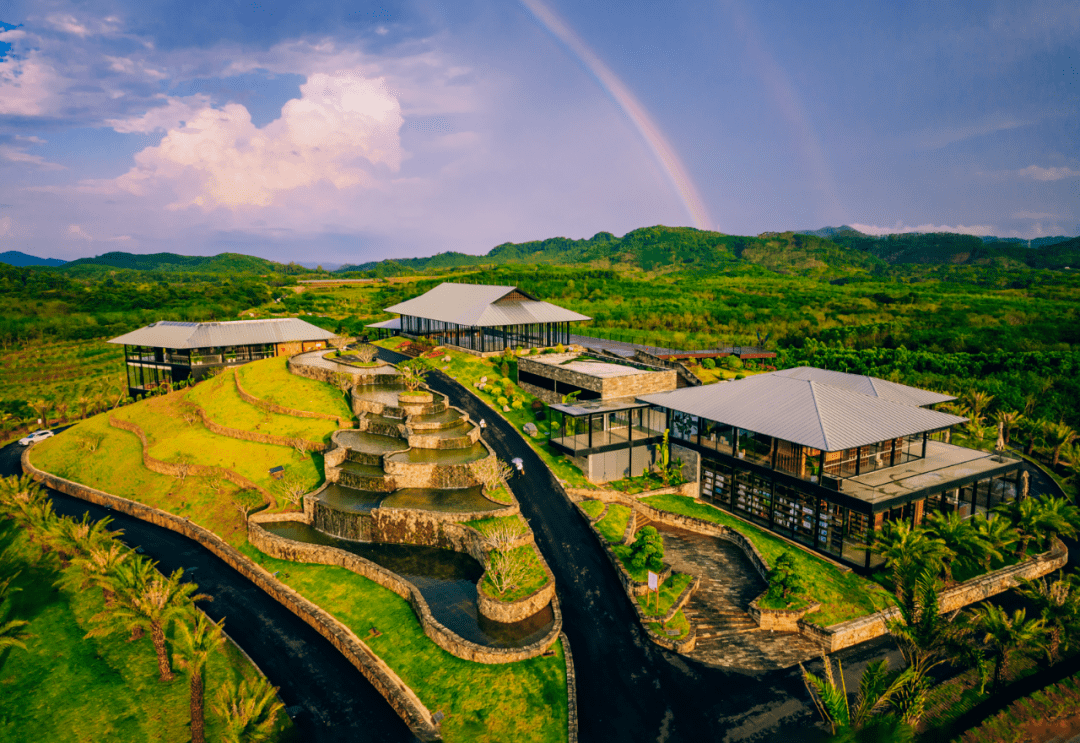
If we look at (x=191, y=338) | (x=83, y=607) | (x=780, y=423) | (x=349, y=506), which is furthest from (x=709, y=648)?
(x=191, y=338)

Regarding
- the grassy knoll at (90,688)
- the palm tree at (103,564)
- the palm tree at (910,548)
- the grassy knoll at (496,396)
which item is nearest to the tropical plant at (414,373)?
the grassy knoll at (496,396)

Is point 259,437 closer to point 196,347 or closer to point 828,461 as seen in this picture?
point 196,347

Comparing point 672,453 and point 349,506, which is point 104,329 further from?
point 672,453

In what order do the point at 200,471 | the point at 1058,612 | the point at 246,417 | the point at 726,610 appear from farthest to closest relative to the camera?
1. the point at 246,417
2. the point at 200,471
3. the point at 726,610
4. the point at 1058,612

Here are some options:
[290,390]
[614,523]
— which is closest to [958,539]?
[614,523]

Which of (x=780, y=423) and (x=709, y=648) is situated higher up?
(x=780, y=423)

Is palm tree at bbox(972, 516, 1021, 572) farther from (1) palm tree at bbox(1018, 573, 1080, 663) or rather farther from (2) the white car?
(2) the white car

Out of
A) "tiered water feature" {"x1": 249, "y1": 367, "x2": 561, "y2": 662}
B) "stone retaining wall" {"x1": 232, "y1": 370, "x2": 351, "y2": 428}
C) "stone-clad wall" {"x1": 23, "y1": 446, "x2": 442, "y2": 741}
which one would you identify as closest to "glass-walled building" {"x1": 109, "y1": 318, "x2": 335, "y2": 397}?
"stone retaining wall" {"x1": 232, "y1": 370, "x2": 351, "y2": 428}

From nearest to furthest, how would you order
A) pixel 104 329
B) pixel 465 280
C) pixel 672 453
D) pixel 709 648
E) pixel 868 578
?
pixel 709 648 → pixel 868 578 → pixel 672 453 → pixel 104 329 → pixel 465 280
